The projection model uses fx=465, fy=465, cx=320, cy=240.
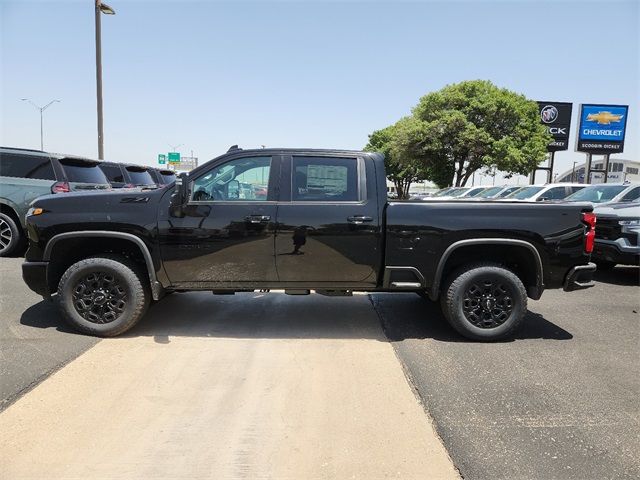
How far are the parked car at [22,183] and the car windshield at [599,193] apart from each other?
996 cm

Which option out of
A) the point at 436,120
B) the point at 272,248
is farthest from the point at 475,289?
the point at 436,120

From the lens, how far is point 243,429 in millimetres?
3037

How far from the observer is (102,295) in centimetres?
462

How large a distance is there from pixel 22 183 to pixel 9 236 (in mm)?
1015

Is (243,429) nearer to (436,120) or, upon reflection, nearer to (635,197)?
(635,197)

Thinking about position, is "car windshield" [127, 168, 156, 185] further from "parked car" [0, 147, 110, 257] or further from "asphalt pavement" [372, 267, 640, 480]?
"asphalt pavement" [372, 267, 640, 480]

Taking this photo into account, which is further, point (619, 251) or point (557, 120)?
point (557, 120)

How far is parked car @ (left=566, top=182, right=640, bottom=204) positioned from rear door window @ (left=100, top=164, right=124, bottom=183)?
30.8 feet

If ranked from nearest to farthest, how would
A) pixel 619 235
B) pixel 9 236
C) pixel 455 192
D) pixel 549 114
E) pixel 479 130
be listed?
pixel 619 235 → pixel 9 236 → pixel 455 192 → pixel 479 130 → pixel 549 114

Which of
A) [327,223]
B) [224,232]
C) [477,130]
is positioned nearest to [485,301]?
[327,223]

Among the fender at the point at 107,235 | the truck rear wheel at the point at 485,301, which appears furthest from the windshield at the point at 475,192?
the fender at the point at 107,235

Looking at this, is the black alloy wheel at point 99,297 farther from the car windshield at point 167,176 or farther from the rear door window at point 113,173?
the car windshield at point 167,176

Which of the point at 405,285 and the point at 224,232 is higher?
the point at 224,232

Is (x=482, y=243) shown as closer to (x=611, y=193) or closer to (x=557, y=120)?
(x=611, y=193)
